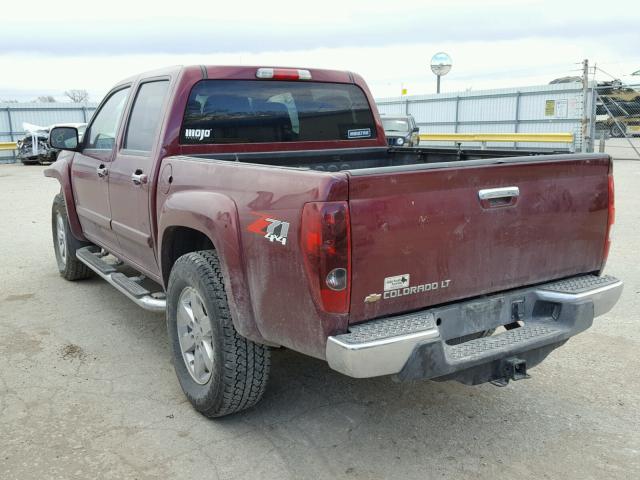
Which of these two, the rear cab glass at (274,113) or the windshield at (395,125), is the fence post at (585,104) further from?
the rear cab glass at (274,113)

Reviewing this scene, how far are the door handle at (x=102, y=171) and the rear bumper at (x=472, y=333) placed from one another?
113 inches

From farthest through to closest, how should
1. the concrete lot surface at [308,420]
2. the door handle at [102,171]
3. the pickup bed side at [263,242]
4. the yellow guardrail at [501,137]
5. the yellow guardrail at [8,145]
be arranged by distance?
the yellow guardrail at [8,145] < the yellow guardrail at [501,137] < the door handle at [102,171] < the concrete lot surface at [308,420] < the pickup bed side at [263,242]

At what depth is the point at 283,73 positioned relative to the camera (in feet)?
14.7

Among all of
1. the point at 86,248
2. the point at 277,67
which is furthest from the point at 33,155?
the point at 277,67

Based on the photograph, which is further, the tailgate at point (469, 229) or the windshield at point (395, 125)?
the windshield at point (395, 125)

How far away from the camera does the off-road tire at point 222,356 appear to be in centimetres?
320

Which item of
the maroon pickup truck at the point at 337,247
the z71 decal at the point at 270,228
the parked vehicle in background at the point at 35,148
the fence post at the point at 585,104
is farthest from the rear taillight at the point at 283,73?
the parked vehicle in background at the point at 35,148

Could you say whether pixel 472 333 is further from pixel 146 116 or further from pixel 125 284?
pixel 146 116

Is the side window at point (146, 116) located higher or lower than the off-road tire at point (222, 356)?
higher

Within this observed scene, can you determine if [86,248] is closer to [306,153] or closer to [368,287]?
[306,153]

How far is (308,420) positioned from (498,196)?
1.62 m

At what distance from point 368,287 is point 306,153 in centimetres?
210

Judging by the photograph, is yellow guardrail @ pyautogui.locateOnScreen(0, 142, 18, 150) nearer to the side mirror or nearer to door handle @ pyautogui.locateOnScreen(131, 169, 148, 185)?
the side mirror

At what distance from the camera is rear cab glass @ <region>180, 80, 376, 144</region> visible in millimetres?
4148
